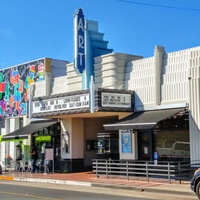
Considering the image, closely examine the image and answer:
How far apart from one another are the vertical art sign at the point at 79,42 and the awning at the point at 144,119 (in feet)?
12.8

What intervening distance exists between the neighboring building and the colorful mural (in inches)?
67.9

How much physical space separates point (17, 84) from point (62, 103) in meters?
9.46

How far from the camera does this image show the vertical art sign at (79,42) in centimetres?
2197


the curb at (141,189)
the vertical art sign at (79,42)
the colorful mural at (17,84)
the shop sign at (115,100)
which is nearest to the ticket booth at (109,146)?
the shop sign at (115,100)

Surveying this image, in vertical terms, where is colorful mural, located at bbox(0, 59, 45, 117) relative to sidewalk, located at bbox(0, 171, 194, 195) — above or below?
above

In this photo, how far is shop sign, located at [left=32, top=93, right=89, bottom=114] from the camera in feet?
67.8

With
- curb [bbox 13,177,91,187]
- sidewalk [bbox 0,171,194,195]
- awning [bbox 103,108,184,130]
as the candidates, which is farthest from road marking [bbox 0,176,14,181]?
awning [bbox 103,108,184,130]

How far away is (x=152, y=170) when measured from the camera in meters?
18.1

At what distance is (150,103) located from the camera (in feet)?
66.7

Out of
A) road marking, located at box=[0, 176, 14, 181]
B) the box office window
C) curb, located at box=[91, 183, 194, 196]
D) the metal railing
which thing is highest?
the box office window

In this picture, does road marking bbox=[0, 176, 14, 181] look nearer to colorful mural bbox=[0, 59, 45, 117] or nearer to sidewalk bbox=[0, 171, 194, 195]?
sidewalk bbox=[0, 171, 194, 195]

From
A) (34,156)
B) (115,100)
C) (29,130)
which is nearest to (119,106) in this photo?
(115,100)

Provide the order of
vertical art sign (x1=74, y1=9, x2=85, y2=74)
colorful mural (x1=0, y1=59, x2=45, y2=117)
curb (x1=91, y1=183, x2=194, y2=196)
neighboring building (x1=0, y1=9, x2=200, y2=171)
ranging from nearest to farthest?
1. curb (x1=91, y1=183, x2=194, y2=196)
2. neighboring building (x1=0, y1=9, x2=200, y2=171)
3. vertical art sign (x1=74, y1=9, x2=85, y2=74)
4. colorful mural (x1=0, y1=59, x2=45, y2=117)

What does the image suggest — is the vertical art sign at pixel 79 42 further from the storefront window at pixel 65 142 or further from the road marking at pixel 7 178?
the road marking at pixel 7 178
